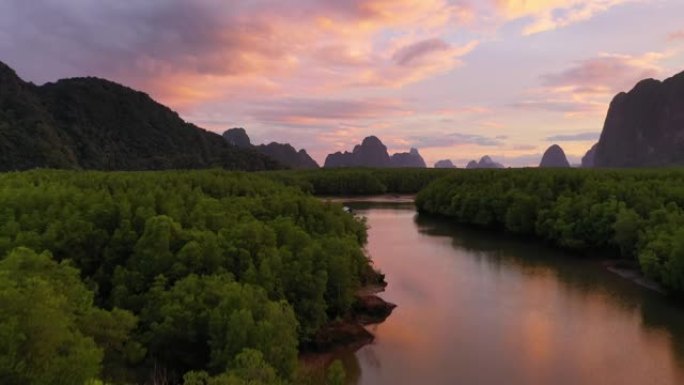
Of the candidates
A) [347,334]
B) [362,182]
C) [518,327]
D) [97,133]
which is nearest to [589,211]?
[518,327]

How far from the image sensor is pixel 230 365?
20344 millimetres

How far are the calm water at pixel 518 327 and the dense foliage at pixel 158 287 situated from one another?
14.1ft

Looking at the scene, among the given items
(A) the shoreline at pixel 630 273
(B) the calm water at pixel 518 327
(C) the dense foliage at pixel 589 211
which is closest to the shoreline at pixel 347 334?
(B) the calm water at pixel 518 327

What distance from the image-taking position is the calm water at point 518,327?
27219mm

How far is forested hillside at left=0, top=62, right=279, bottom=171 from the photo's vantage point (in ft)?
331

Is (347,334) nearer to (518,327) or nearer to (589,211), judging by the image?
(518,327)

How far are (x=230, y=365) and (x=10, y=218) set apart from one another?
17167 mm

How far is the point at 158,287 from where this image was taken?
25141mm

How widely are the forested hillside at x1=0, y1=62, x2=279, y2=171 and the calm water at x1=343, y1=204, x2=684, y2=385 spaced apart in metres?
72.2

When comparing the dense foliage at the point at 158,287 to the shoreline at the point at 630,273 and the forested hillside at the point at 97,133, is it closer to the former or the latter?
the shoreline at the point at 630,273

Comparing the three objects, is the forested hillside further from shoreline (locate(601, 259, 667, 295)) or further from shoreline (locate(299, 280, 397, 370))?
shoreline (locate(601, 259, 667, 295))

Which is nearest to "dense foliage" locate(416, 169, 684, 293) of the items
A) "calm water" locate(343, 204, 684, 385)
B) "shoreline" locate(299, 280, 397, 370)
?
"calm water" locate(343, 204, 684, 385)

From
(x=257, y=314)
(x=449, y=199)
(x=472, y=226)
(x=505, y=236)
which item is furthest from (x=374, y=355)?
(x=449, y=199)

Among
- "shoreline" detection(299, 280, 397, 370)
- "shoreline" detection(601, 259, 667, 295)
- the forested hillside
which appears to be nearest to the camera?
"shoreline" detection(299, 280, 397, 370)
